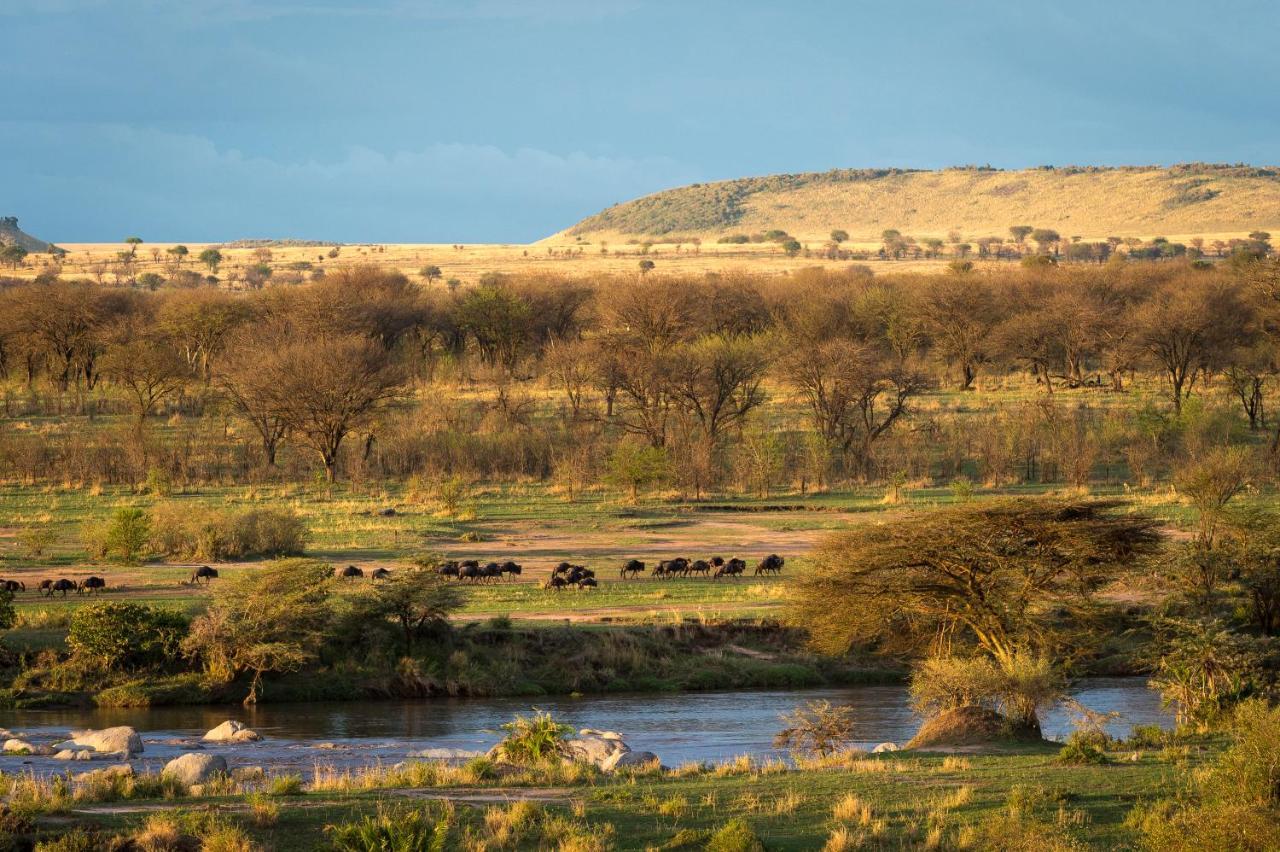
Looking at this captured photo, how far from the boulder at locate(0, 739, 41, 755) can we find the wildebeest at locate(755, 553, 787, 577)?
20.8 meters

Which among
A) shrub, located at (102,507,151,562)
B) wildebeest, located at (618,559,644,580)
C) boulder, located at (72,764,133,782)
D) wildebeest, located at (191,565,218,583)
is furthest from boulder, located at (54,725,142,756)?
wildebeest, located at (618,559,644,580)

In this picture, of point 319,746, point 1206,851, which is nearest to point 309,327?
point 319,746

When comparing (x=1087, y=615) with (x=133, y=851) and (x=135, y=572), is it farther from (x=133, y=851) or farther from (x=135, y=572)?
(x=135, y=572)

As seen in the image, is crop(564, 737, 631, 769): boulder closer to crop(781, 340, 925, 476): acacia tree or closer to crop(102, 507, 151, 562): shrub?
crop(102, 507, 151, 562): shrub

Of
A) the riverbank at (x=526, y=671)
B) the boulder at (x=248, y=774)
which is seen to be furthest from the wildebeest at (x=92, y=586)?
the boulder at (x=248, y=774)

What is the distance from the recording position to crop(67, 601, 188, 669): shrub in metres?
30.1

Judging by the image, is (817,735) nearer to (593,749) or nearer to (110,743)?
(593,749)

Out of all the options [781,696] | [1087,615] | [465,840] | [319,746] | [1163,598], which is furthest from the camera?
[1163,598]

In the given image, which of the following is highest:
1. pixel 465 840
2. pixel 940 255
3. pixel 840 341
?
pixel 940 255

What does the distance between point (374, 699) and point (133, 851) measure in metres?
16.6

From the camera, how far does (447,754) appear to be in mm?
24672

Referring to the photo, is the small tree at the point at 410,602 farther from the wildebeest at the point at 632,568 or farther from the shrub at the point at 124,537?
the shrub at the point at 124,537

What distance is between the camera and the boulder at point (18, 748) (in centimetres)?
2406

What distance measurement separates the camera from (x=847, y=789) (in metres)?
19.0
